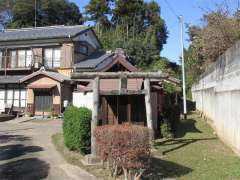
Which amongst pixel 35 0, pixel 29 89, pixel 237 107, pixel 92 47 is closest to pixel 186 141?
pixel 237 107

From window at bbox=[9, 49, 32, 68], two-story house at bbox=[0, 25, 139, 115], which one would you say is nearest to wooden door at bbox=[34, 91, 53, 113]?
two-story house at bbox=[0, 25, 139, 115]

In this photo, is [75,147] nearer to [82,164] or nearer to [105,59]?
[82,164]

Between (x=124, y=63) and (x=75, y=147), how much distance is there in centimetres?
556

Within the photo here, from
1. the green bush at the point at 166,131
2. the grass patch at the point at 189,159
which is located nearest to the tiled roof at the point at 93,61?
the grass patch at the point at 189,159

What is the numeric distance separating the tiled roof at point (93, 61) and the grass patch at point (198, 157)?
53.9ft

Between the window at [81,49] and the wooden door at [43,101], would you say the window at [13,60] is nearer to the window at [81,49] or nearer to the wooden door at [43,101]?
the wooden door at [43,101]

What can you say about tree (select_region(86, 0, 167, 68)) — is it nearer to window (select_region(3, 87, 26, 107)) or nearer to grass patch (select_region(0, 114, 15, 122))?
window (select_region(3, 87, 26, 107))

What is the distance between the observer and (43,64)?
3155 cm

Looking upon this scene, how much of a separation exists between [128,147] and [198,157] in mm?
4046

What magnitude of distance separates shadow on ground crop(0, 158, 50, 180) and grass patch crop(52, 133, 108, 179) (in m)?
0.90

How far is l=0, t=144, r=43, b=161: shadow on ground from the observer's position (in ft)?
38.3

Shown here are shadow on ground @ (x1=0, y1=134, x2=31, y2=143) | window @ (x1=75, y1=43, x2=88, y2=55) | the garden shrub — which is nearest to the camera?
the garden shrub

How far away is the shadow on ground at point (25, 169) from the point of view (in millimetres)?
8891

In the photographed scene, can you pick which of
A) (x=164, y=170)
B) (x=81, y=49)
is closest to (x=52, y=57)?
(x=81, y=49)
